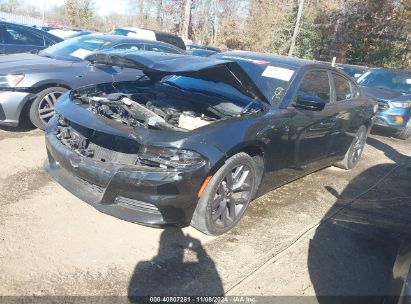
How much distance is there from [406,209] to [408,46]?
22622 mm

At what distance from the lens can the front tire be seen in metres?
3.30

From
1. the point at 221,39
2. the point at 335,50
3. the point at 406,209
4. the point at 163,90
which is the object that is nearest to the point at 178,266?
the point at 163,90

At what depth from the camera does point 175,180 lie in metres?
2.98

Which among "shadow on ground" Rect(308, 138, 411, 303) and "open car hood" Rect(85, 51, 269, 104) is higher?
"open car hood" Rect(85, 51, 269, 104)

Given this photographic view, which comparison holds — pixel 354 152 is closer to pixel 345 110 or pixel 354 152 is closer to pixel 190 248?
pixel 345 110

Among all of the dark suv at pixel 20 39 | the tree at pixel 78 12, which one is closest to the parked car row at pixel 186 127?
the dark suv at pixel 20 39

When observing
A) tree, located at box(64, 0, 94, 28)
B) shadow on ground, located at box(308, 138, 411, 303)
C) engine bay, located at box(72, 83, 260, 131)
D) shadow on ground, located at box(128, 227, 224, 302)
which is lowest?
tree, located at box(64, 0, 94, 28)

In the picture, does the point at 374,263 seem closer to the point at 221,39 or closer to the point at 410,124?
the point at 410,124

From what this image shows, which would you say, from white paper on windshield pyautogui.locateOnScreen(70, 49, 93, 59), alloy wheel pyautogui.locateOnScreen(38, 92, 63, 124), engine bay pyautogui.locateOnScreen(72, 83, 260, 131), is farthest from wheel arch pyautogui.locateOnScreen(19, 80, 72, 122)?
engine bay pyautogui.locateOnScreen(72, 83, 260, 131)

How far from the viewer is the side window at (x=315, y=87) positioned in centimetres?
425

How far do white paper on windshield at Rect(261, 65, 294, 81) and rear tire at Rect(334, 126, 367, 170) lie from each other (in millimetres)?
2098

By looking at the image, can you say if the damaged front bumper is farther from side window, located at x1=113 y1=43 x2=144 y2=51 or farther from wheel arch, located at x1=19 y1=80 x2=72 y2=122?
side window, located at x1=113 y1=43 x2=144 y2=51

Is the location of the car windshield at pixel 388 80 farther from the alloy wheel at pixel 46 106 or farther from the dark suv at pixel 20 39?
the dark suv at pixel 20 39

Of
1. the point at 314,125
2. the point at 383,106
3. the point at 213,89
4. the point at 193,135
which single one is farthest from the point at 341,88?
the point at 383,106
